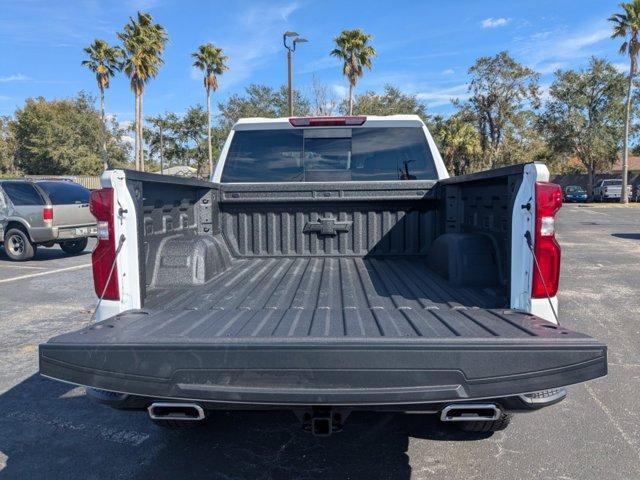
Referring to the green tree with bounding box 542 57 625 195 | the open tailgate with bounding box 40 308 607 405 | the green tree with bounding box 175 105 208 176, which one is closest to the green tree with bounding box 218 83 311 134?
the green tree with bounding box 175 105 208 176

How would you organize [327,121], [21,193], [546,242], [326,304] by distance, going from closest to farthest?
1. [546,242]
2. [326,304]
3. [327,121]
4. [21,193]

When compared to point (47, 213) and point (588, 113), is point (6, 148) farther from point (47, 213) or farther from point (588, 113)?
point (588, 113)

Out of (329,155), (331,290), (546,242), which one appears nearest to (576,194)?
(329,155)

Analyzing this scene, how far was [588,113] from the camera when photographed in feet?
133

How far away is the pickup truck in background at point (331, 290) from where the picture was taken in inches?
81.8

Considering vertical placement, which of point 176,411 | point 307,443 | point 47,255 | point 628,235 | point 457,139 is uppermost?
point 457,139

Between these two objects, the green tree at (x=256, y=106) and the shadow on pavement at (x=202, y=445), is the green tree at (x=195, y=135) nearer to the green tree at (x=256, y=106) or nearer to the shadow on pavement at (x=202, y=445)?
the green tree at (x=256, y=106)

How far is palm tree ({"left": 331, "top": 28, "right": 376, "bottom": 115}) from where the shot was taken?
33.6m

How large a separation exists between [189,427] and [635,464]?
112 inches

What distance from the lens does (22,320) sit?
6.48m

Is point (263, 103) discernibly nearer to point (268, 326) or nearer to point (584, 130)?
point (584, 130)

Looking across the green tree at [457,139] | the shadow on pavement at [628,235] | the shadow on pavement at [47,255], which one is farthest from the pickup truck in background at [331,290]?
the green tree at [457,139]

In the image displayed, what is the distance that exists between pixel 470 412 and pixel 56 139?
5504cm

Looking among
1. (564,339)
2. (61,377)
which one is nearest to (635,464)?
(564,339)
